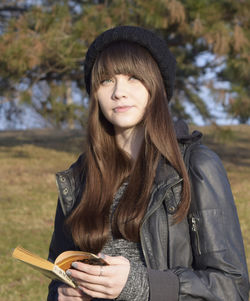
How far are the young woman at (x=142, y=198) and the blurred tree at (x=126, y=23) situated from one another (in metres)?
5.90

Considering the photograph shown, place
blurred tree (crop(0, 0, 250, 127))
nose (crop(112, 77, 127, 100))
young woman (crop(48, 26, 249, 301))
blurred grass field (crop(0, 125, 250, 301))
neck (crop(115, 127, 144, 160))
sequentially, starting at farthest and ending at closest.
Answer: blurred tree (crop(0, 0, 250, 127))
blurred grass field (crop(0, 125, 250, 301))
neck (crop(115, 127, 144, 160))
nose (crop(112, 77, 127, 100))
young woman (crop(48, 26, 249, 301))

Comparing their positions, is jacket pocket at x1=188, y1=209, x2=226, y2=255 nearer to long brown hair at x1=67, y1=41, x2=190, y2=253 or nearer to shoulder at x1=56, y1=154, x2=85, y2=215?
long brown hair at x1=67, y1=41, x2=190, y2=253

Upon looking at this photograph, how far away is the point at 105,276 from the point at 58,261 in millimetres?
151

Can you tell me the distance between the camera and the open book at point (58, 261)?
1.35 m

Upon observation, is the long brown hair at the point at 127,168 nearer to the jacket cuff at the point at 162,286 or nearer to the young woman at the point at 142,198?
the young woman at the point at 142,198

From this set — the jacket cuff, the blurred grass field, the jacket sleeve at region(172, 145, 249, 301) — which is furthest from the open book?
the blurred grass field

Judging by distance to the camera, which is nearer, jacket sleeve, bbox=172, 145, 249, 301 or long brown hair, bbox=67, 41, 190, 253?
jacket sleeve, bbox=172, 145, 249, 301

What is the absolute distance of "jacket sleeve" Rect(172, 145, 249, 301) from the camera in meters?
1.46

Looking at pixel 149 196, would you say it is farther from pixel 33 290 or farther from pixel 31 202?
pixel 31 202

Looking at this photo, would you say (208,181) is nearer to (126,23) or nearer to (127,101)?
(127,101)

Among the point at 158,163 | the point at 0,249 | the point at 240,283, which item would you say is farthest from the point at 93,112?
the point at 0,249

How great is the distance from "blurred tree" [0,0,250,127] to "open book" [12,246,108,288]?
21.2 feet

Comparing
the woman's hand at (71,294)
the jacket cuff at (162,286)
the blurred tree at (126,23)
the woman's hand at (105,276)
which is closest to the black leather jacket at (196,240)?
the jacket cuff at (162,286)

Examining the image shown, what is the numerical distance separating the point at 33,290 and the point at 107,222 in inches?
102
